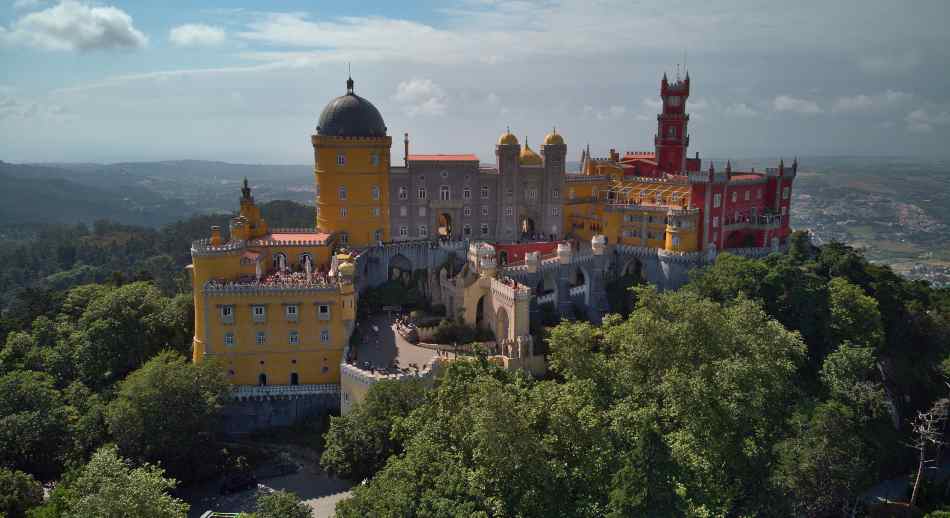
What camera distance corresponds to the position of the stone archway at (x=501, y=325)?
46312 millimetres

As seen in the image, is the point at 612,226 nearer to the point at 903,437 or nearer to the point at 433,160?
the point at 433,160

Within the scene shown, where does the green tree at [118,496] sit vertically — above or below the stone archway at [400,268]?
below

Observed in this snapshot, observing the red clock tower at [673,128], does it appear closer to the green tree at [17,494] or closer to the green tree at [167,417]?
the green tree at [167,417]

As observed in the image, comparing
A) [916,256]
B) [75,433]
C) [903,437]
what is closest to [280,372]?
[75,433]

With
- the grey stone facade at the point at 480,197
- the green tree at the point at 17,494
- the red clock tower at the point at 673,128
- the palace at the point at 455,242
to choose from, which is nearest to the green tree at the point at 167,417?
the palace at the point at 455,242

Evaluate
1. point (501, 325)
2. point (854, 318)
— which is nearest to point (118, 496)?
point (501, 325)

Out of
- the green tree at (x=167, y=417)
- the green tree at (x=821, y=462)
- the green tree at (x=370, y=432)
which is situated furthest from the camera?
the green tree at (x=167, y=417)

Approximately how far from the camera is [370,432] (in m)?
37.7

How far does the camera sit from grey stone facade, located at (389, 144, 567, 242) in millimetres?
58250

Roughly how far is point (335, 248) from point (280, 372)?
12.4 m

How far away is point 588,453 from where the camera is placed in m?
32.5

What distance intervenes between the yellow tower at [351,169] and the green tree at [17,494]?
26730mm

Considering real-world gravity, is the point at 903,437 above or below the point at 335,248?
below

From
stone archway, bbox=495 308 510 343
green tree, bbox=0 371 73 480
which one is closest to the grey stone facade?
stone archway, bbox=495 308 510 343
